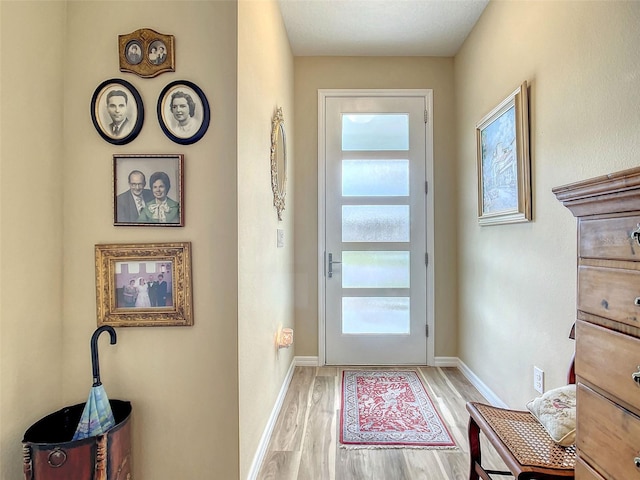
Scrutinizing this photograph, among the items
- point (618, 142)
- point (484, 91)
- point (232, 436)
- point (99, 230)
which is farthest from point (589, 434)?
point (484, 91)

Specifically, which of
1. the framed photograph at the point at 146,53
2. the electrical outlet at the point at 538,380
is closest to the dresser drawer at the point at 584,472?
the electrical outlet at the point at 538,380

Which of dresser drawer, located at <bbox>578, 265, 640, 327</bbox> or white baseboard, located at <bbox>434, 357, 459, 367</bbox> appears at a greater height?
dresser drawer, located at <bbox>578, 265, 640, 327</bbox>

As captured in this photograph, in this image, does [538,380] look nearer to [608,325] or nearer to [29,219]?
[608,325]

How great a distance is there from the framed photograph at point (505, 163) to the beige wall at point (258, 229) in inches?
56.0

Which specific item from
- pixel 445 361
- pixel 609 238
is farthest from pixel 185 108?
pixel 445 361

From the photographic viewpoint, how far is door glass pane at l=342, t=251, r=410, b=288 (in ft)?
10.3

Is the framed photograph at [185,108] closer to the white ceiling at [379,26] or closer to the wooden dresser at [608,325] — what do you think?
the wooden dresser at [608,325]

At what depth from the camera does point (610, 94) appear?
4.42ft

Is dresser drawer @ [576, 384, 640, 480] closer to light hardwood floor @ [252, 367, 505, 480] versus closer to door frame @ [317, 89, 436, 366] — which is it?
light hardwood floor @ [252, 367, 505, 480]

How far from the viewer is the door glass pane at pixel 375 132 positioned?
3164 mm

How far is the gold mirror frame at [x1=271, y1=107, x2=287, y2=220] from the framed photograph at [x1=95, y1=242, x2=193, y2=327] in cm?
93

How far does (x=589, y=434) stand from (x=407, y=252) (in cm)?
234

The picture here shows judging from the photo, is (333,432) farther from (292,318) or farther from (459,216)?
(459,216)

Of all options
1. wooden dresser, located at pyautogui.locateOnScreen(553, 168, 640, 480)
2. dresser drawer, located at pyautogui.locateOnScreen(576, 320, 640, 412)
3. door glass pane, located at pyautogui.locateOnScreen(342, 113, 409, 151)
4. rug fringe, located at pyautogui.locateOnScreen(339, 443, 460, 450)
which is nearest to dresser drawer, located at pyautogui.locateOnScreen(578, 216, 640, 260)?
wooden dresser, located at pyautogui.locateOnScreen(553, 168, 640, 480)
